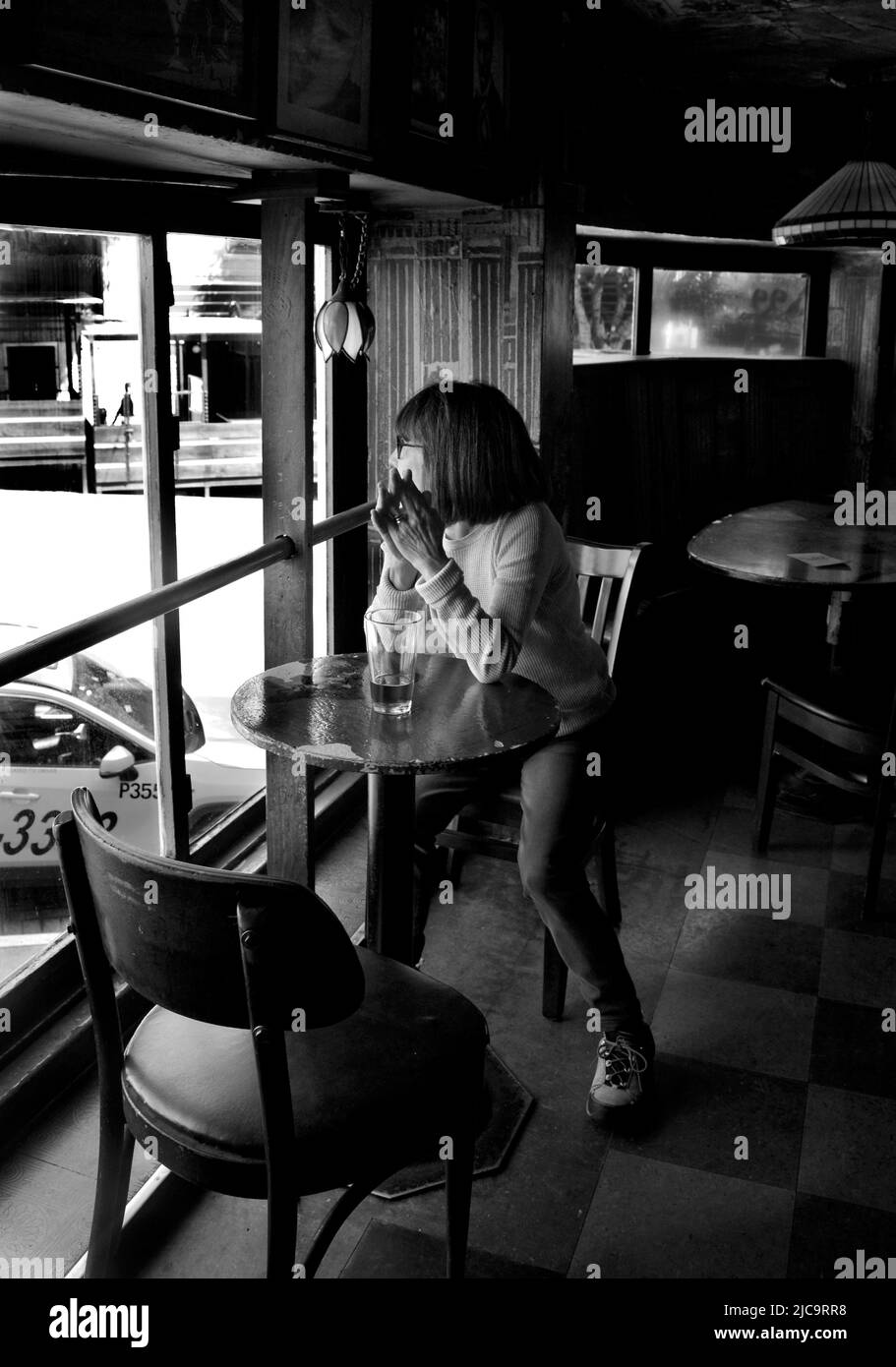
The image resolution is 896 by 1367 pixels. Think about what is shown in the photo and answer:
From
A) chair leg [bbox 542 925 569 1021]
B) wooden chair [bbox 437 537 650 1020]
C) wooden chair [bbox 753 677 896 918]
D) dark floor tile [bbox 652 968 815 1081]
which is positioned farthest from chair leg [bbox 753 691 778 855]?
chair leg [bbox 542 925 569 1021]

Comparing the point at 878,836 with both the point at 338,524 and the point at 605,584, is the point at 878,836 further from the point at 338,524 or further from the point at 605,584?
the point at 338,524

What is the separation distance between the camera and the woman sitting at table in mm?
2303

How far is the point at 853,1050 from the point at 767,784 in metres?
1.22

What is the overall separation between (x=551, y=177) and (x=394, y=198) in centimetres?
58

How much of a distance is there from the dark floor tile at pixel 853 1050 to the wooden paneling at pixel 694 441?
2.20 metres

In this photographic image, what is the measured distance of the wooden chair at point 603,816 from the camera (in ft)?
9.50

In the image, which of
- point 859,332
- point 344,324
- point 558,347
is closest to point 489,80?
point 558,347

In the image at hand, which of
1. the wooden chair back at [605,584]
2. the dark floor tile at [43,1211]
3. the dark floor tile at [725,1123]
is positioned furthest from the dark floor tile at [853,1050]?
the dark floor tile at [43,1211]

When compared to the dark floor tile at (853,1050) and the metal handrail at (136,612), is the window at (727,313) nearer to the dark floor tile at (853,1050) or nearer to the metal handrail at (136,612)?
the metal handrail at (136,612)

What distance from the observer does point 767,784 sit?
3.91 meters

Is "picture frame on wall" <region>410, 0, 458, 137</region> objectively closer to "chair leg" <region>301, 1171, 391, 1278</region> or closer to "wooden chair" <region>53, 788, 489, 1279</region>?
"wooden chair" <region>53, 788, 489, 1279</region>

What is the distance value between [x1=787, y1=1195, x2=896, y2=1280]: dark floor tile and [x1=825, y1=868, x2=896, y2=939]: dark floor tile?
47.2 inches

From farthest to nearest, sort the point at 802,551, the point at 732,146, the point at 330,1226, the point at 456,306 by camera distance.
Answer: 1. the point at 732,146
2. the point at 802,551
3. the point at 456,306
4. the point at 330,1226
